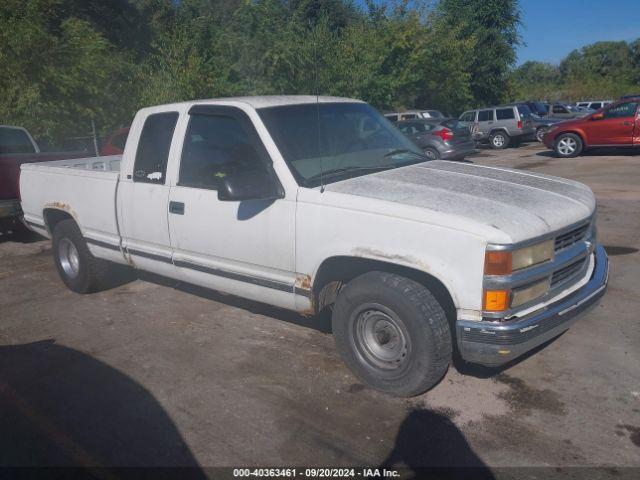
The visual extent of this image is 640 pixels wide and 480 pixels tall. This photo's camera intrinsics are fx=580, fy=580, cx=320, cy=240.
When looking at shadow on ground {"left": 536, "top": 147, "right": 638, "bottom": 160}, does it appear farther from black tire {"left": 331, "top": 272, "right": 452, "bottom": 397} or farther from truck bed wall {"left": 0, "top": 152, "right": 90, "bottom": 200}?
black tire {"left": 331, "top": 272, "right": 452, "bottom": 397}

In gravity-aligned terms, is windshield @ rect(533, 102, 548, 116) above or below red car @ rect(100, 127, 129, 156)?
above

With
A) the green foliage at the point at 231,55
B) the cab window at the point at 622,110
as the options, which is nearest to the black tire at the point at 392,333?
the green foliage at the point at 231,55

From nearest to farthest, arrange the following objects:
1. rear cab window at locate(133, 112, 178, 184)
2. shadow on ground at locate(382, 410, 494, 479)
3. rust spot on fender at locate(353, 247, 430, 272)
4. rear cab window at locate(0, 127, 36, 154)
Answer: shadow on ground at locate(382, 410, 494, 479)
rust spot on fender at locate(353, 247, 430, 272)
rear cab window at locate(133, 112, 178, 184)
rear cab window at locate(0, 127, 36, 154)

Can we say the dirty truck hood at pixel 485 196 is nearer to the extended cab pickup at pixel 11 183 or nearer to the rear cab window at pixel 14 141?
the extended cab pickup at pixel 11 183

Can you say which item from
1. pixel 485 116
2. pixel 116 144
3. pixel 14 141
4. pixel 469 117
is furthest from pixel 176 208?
pixel 469 117

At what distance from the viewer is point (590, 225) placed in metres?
4.02

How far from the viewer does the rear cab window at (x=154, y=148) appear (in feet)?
16.2

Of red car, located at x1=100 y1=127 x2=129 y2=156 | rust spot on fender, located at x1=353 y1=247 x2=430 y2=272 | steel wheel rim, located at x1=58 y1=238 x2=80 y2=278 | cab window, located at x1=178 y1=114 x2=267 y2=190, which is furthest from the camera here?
red car, located at x1=100 y1=127 x2=129 y2=156

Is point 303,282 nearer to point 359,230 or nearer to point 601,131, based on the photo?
point 359,230

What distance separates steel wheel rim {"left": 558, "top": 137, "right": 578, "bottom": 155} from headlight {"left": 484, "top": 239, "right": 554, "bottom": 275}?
15.2m

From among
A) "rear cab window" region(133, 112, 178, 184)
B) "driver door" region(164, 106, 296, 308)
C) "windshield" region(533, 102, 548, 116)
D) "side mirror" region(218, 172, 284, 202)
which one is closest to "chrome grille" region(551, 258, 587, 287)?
"driver door" region(164, 106, 296, 308)

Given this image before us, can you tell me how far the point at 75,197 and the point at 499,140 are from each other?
1984 centimetres

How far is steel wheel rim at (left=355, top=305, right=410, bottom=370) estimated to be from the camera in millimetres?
3713

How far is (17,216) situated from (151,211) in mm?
4562
